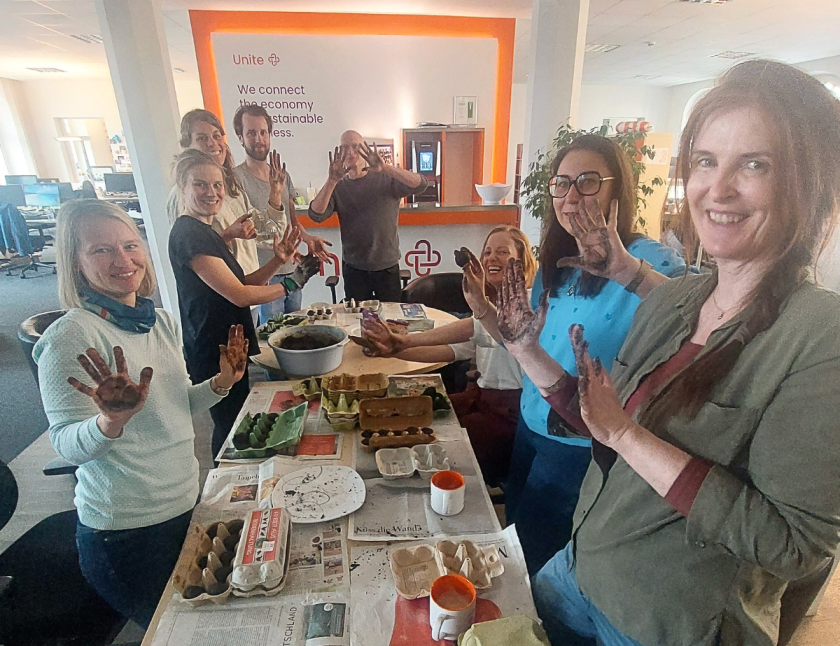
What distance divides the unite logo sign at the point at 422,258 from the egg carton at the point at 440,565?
2.92 metres

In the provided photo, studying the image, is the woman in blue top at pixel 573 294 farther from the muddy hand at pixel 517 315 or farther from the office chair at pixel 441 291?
the office chair at pixel 441 291

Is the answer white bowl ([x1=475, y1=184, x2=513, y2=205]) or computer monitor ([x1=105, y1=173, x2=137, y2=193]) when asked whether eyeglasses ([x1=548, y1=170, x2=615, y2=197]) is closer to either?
white bowl ([x1=475, y1=184, x2=513, y2=205])

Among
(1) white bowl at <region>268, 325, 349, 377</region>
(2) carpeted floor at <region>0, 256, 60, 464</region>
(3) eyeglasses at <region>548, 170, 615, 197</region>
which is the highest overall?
(3) eyeglasses at <region>548, 170, 615, 197</region>

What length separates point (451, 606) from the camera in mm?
788

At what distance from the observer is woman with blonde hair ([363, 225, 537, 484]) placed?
1.65m

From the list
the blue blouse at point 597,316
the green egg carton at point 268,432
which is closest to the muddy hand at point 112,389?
the green egg carton at point 268,432

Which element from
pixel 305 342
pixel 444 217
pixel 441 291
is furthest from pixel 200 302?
pixel 444 217

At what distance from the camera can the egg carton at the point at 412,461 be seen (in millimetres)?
1151

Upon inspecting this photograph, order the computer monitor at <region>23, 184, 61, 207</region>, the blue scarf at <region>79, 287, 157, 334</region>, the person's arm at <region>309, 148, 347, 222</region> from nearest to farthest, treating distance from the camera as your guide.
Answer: the blue scarf at <region>79, 287, 157, 334</region> < the person's arm at <region>309, 148, 347, 222</region> < the computer monitor at <region>23, 184, 61, 207</region>

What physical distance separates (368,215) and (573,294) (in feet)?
5.98

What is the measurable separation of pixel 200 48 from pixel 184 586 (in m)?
5.51

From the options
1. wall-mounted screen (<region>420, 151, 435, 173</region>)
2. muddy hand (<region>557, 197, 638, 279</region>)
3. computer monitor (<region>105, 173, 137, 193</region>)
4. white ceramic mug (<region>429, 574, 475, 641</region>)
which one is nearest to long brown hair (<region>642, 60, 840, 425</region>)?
muddy hand (<region>557, 197, 638, 279</region>)

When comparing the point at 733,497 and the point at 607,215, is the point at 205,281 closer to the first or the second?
the point at 607,215

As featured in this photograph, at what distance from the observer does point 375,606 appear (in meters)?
0.84
